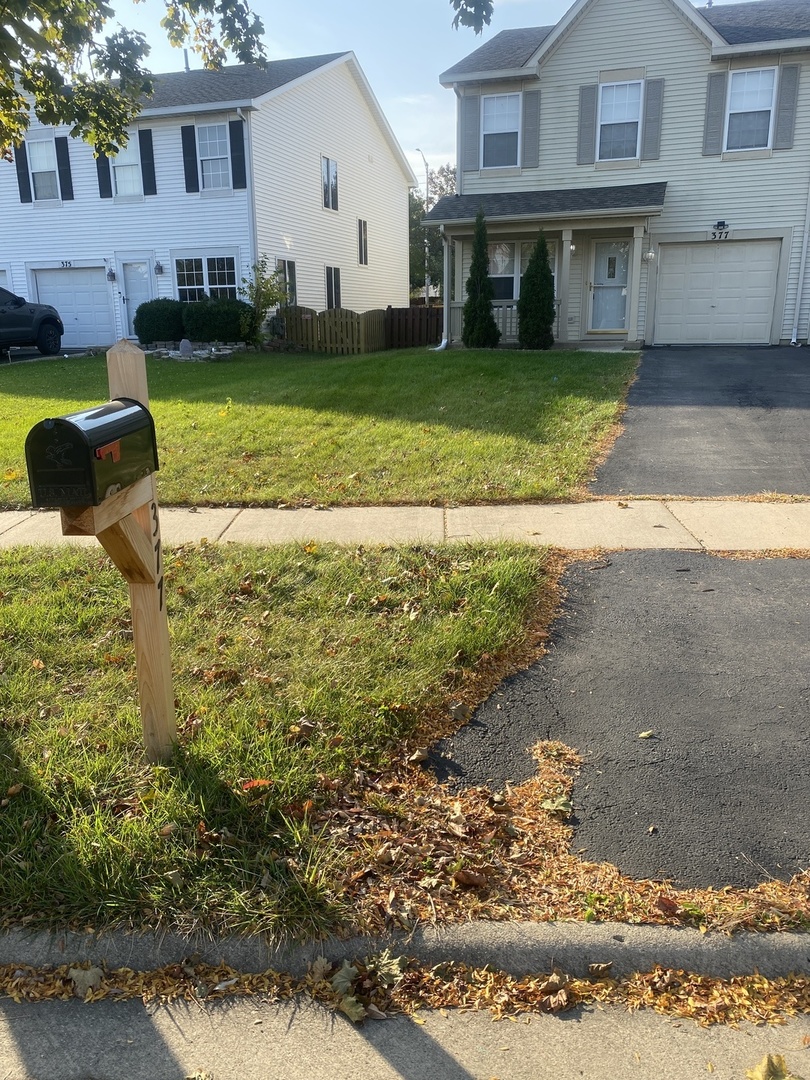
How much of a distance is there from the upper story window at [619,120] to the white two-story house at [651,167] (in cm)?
3

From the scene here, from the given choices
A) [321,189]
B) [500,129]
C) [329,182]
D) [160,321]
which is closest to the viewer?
[500,129]

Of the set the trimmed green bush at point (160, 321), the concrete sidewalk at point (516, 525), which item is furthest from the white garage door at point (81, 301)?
the concrete sidewalk at point (516, 525)

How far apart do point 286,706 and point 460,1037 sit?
64.7 inches

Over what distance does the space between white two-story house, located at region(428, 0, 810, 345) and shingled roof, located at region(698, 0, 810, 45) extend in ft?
0.18

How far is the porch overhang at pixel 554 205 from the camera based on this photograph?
54.9 feet

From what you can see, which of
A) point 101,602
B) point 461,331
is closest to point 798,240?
point 461,331

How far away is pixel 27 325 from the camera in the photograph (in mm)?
19891

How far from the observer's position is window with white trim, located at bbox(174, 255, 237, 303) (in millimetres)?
21453

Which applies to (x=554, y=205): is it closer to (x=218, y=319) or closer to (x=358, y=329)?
(x=358, y=329)

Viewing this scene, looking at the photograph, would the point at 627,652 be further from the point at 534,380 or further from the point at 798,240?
the point at 798,240

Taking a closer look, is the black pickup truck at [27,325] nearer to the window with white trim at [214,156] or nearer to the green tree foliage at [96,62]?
the window with white trim at [214,156]

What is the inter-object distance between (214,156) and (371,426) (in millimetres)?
14977

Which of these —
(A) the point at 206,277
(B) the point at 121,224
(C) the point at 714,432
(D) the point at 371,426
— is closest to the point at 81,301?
(B) the point at 121,224

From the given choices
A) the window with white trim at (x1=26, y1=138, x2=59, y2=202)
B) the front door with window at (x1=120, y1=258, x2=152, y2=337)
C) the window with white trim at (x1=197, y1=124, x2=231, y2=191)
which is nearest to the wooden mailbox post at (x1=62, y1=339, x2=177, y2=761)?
the window with white trim at (x1=197, y1=124, x2=231, y2=191)
